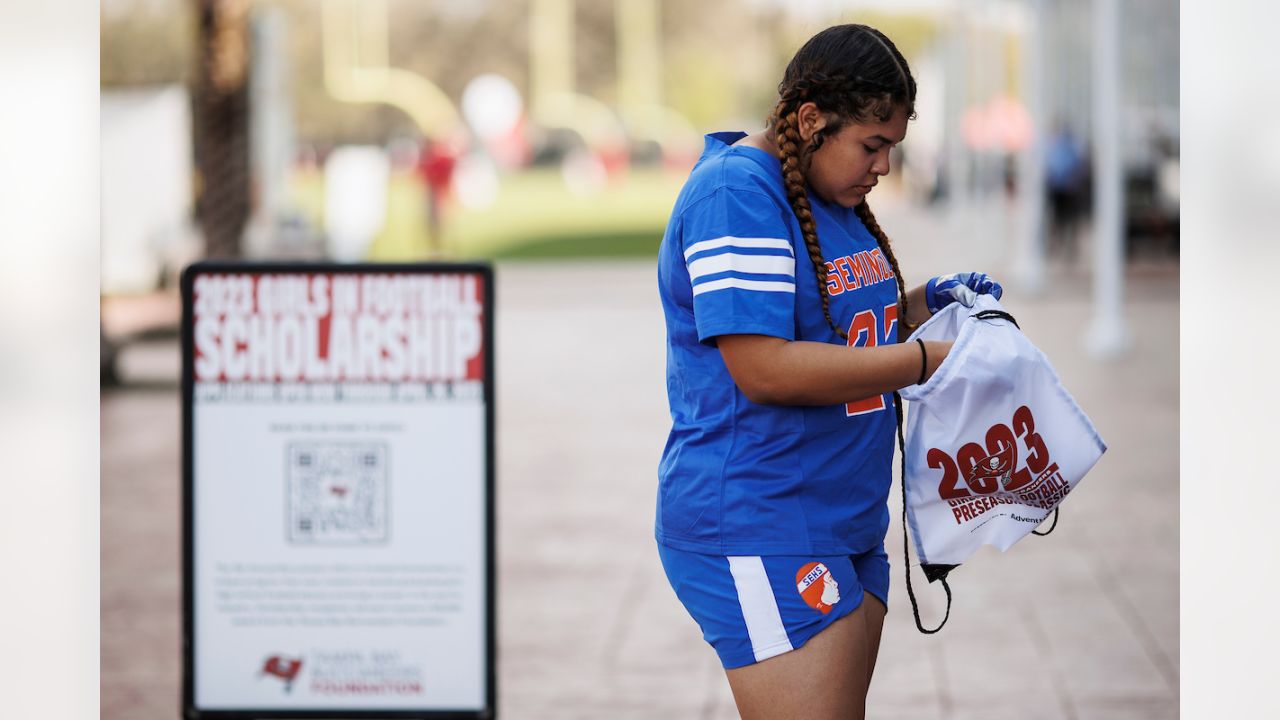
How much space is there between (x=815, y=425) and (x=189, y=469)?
218cm

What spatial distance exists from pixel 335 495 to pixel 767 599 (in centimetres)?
187

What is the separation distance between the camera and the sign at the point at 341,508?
14.0 ft

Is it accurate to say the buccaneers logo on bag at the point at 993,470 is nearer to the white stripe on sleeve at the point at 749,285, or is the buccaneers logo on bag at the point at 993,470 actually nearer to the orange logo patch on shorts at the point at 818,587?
the orange logo patch on shorts at the point at 818,587

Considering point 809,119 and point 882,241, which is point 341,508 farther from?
point 809,119

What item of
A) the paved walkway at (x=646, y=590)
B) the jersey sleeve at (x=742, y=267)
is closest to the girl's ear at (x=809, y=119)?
the jersey sleeve at (x=742, y=267)

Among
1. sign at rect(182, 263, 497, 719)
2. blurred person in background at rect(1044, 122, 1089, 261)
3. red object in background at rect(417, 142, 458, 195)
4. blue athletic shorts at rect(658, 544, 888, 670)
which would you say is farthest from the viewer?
red object in background at rect(417, 142, 458, 195)

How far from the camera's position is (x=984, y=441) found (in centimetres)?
283

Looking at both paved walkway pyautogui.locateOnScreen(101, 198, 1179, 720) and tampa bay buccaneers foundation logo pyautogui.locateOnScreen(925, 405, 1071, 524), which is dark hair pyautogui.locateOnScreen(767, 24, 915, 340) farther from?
paved walkway pyautogui.locateOnScreen(101, 198, 1179, 720)

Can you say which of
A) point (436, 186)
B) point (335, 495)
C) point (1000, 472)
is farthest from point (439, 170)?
point (1000, 472)

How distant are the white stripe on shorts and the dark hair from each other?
1.36 feet

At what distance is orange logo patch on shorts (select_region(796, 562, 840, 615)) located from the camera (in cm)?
271

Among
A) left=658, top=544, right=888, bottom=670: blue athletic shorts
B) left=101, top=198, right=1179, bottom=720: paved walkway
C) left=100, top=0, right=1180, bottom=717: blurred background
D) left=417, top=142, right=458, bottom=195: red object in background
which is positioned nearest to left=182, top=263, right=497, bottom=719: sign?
left=100, top=0, right=1180, bottom=717: blurred background

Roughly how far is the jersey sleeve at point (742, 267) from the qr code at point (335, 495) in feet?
6.28
